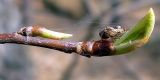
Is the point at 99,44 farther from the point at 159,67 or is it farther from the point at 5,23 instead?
the point at 159,67

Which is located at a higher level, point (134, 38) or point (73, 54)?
point (73, 54)

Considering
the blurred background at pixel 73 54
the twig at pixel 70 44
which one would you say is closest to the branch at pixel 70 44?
the twig at pixel 70 44

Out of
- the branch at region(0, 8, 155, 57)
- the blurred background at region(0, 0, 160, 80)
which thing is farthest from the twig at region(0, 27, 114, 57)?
the blurred background at region(0, 0, 160, 80)

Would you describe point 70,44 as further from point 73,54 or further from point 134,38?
point 73,54

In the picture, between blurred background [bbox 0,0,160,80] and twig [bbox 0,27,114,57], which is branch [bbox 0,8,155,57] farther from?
blurred background [bbox 0,0,160,80]

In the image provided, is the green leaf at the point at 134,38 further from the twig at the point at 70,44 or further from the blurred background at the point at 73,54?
the blurred background at the point at 73,54

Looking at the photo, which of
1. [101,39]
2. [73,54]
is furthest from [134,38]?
[73,54]
